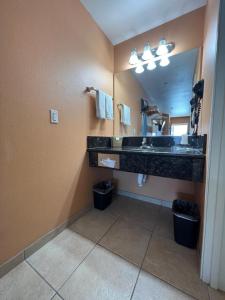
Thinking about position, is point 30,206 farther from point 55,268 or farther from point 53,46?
point 53,46

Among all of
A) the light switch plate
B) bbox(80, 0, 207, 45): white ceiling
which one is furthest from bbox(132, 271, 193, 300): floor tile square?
bbox(80, 0, 207, 45): white ceiling

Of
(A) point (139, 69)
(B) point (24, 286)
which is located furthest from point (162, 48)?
(B) point (24, 286)

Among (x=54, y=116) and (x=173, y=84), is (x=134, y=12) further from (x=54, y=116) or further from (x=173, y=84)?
(x=54, y=116)

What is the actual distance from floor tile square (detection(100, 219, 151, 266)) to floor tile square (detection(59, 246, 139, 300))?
0.07 meters

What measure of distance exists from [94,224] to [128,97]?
5.86 ft

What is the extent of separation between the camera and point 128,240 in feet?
4.05

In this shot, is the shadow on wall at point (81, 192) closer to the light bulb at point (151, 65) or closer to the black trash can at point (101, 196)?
the black trash can at point (101, 196)

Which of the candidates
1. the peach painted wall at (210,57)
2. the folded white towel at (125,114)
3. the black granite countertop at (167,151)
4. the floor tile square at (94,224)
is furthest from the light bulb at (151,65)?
the floor tile square at (94,224)

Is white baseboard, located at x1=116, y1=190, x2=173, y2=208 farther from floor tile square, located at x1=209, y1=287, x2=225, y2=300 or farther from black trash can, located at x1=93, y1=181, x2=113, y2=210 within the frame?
floor tile square, located at x1=209, y1=287, x2=225, y2=300

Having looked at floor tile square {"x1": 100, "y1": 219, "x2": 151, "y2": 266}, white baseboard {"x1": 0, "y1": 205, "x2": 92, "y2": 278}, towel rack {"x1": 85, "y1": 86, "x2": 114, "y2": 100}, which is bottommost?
floor tile square {"x1": 100, "y1": 219, "x2": 151, "y2": 266}

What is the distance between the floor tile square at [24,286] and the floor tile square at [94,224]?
47 cm

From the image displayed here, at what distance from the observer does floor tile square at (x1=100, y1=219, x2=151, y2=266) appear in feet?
3.54

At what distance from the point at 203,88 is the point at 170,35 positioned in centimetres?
95

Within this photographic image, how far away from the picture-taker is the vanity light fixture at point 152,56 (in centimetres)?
159
